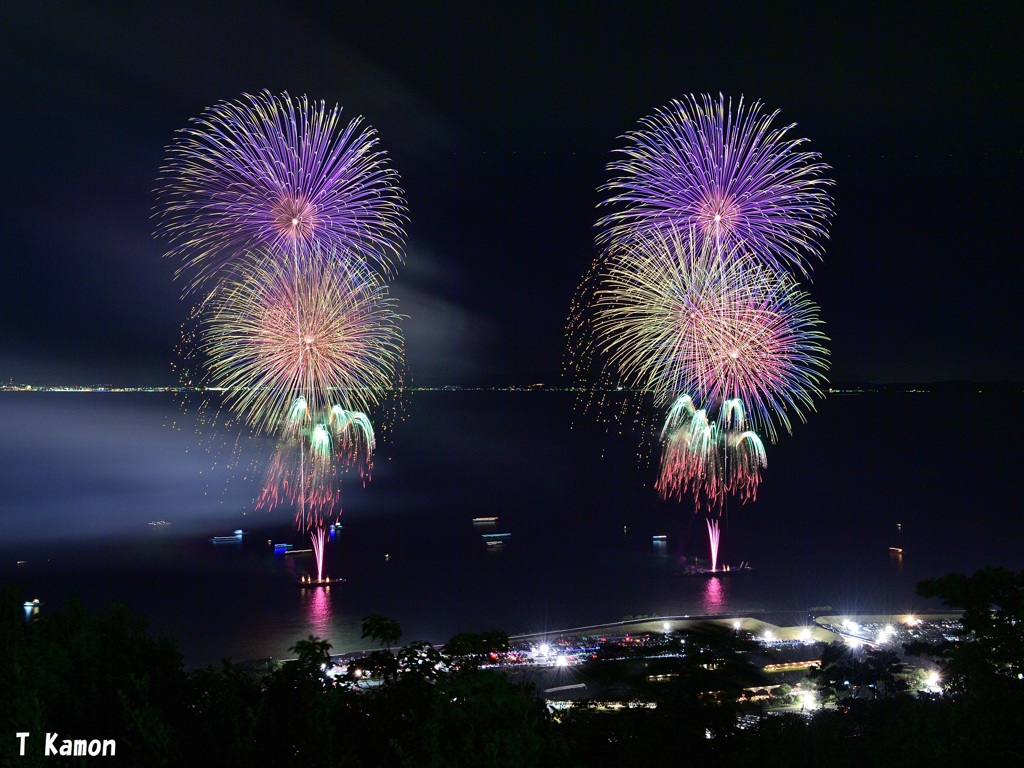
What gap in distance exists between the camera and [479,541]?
6844 centimetres

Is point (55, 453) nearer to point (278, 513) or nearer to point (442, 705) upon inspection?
point (278, 513)

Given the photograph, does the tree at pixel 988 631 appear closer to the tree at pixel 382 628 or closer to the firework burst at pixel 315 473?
the tree at pixel 382 628

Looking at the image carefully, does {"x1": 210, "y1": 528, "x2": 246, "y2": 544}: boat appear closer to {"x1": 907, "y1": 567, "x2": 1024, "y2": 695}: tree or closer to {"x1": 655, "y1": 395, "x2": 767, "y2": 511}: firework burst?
{"x1": 655, "y1": 395, "x2": 767, "y2": 511}: firework burst

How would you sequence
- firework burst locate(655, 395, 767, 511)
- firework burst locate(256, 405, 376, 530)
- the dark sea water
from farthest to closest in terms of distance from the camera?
firework burst locate(256, 405, 376, 530) → firework burst locate(655, 395, 767, 511) → the dark sea water

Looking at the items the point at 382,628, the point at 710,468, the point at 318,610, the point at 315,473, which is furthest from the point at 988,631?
the point at 710,468

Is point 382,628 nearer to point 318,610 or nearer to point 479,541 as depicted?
point 318,610

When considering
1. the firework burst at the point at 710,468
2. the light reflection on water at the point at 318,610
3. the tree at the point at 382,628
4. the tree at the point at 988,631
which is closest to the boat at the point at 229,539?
the light reflection on water at the point at 318,610

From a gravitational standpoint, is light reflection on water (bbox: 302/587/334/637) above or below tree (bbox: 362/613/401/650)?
below

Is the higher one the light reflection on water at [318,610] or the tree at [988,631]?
the tree at [988,631]

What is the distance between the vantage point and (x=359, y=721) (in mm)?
8969

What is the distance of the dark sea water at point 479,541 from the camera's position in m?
48.2

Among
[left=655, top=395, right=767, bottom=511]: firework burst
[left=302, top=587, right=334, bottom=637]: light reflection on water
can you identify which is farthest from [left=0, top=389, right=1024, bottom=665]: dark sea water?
[left=655, top=395, right=767, bottom=511]: firework burst

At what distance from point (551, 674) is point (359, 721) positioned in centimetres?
2030

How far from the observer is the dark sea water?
158ft
